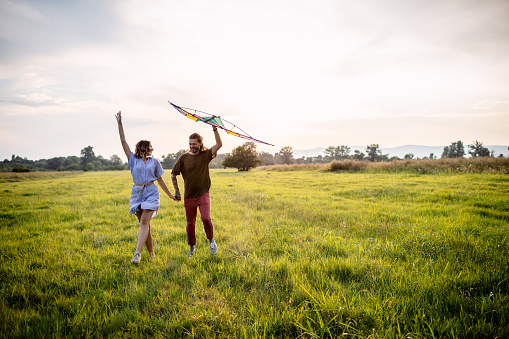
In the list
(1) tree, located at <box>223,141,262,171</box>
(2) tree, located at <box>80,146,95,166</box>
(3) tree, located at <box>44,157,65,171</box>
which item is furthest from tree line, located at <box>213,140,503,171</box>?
(3) tree, located at <box>44,157,65,171</box>

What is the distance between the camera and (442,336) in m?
2.64

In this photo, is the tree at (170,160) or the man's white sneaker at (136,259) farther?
the tree at (170,160)

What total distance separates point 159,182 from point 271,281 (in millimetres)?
3396

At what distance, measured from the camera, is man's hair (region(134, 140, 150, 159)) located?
498cm

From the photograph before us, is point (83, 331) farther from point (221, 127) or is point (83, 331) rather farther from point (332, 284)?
point (221, 127)

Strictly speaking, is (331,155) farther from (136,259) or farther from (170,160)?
(136,259)

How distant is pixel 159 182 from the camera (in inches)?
207

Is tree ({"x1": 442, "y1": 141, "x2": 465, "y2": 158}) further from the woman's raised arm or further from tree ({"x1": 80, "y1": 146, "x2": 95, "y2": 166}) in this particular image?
tree ({"x1": 80, "y1": 146, "x2": 95, "y2": 166})

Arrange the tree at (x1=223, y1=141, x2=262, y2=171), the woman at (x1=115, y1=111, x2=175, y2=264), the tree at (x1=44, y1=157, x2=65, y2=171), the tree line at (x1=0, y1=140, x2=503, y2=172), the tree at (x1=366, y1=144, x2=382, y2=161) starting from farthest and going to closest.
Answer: the tree at (x1=44, y1=157, x2=65, y2=171), the tree at (x1=366, y1=144, x2=382, y2=161), the tree line at (x1=0, y1=140, x2=503, y2=172), the tree at (x1=223, y1=141, x2=262, y2=171), the woman at (x1=115, y1=111, x2=175, y2=264)

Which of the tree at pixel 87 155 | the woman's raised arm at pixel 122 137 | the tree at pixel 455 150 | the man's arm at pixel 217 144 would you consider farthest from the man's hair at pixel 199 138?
the tree at pixel 87 155

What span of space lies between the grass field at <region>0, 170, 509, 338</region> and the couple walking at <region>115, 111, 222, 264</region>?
0.71m

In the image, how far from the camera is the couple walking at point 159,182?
4.94 meters

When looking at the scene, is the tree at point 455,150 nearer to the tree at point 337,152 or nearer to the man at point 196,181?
the tree at point 337,152

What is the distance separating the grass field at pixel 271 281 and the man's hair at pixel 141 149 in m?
2.43
